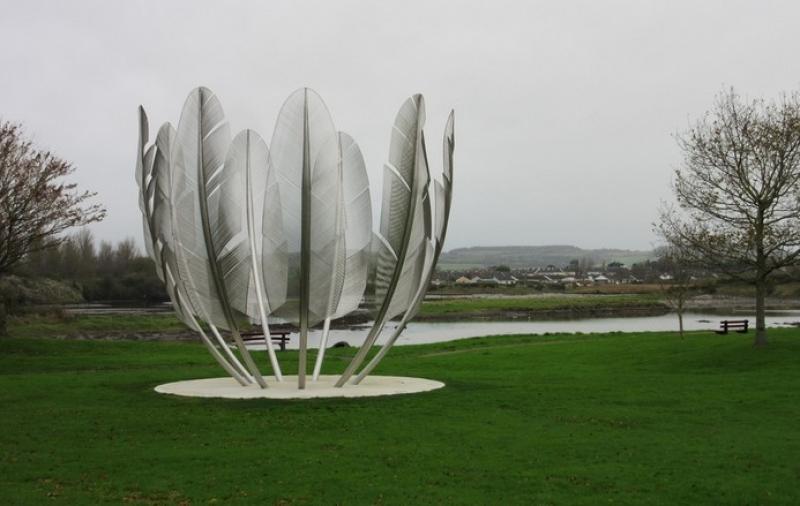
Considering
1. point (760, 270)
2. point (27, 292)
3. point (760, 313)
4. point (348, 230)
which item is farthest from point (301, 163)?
point (27, 292)

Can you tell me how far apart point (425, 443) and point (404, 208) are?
6.43 m

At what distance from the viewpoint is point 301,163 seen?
53.8ft

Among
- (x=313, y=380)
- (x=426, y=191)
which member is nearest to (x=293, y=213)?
(x=426, y=191)

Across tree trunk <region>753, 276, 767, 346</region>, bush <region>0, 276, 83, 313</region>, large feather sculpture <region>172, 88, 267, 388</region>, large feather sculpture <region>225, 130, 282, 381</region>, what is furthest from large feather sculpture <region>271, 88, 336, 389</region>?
bush <region>0, 276, 83, 313</region>

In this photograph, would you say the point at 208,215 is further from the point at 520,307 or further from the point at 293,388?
the point at 520,307

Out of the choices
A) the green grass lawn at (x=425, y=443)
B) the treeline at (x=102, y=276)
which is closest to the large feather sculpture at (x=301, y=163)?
the green grass lawn at (x=425, y=443)

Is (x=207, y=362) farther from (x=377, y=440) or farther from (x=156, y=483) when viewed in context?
(x=156, y=483)

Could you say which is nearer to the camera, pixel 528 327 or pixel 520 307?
pixel 528 327

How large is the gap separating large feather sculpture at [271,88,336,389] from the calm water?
27406 millimetres

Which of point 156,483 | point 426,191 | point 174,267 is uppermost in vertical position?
point 426,191

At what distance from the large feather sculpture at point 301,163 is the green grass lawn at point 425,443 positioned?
296 cm

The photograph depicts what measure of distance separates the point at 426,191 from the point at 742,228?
12622 millimetres

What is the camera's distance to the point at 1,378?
67.5 ft

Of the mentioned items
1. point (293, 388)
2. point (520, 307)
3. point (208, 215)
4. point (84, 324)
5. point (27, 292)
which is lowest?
point (293, 388)
